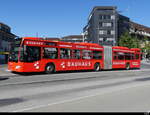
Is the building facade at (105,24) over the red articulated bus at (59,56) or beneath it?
over

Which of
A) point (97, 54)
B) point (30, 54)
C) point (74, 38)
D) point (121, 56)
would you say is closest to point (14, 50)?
point (30, 54)

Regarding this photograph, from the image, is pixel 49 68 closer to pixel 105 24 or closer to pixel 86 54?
pixel 86 54

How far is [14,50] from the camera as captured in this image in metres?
18.1

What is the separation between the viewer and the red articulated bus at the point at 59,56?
57.3 feet

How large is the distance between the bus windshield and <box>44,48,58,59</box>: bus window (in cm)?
227

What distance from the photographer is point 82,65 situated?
21.9 metres

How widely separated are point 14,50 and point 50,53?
294 centimetres

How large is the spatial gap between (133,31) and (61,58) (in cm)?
8813

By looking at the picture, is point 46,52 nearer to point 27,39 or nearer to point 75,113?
point 27,39

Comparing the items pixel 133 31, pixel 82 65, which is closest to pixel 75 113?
pixel 82 65

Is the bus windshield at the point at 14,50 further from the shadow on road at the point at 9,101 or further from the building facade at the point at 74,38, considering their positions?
the building facade at the point at 74,38

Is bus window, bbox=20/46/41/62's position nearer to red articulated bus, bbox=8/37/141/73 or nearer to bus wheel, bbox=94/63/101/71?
red articulated bus, bbox=8/37/141/73

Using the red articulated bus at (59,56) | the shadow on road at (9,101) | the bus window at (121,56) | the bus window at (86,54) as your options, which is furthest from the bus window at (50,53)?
the shadow on road at (9,101)

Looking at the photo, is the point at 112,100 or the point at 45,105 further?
the point at 112,100
